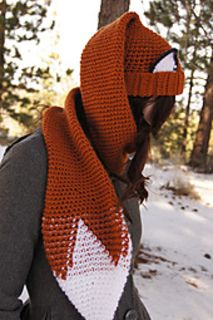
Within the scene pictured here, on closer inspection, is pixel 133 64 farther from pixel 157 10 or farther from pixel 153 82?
pixel 157 10

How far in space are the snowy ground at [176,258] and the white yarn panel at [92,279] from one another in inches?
65.5

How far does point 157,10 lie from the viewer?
8094 millimetres

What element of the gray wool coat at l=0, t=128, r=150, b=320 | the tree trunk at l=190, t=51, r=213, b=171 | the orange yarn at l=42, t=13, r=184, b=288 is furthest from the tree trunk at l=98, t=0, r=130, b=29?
the tree trunk at l=190, t=51, r=213, b=171

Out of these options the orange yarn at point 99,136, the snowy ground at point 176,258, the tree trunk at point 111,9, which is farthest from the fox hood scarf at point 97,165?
the tree trunk at point 111,9

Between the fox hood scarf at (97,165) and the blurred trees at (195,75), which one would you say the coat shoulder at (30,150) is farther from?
the blurred trees at (195,75)

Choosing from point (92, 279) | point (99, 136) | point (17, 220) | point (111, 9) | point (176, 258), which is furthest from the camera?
point (176, 258)

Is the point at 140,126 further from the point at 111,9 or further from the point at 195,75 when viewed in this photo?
the point at 195,75

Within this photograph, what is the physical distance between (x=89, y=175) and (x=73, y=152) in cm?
7

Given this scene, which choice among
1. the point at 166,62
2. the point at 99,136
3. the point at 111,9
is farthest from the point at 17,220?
the point at 111,9

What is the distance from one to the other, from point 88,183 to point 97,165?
0.05 metres

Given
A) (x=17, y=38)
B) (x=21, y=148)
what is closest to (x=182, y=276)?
(x=21, y=148)

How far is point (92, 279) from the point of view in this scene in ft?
3.54

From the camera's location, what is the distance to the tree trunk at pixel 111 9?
117 inches

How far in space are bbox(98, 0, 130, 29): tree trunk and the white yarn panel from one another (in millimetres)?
2149
